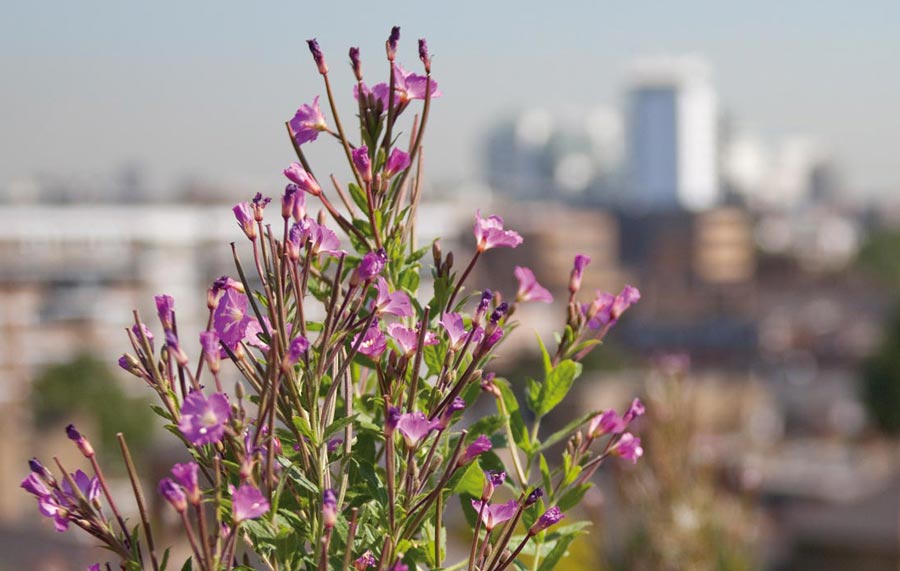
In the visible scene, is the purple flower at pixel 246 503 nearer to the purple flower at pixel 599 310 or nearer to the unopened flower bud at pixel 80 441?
the unopened flower bud at pixel 80 441

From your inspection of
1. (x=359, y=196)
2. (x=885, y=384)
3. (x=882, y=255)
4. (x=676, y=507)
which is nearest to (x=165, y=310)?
(x=359, y=196)

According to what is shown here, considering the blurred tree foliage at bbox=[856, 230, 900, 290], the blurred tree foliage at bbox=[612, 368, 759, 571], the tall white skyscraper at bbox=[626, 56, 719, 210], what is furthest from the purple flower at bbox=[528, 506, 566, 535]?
the tall white skyscraper at bbox=[626, 56, 719, 210]

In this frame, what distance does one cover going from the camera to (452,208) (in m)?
72.9

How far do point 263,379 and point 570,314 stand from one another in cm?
39

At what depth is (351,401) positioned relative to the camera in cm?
134

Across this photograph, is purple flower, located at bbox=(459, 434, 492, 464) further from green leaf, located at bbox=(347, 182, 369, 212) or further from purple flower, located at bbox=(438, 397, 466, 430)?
green leaf, located at bbox=(347, 182, 369, 212)

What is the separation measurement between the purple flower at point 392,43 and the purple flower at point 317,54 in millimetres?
65

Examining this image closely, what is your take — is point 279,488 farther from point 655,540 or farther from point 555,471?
point 655,540

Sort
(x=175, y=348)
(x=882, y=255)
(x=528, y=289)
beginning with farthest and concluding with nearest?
(x=882, y=255) → (x=528, y=289) → (x=175, y=348)

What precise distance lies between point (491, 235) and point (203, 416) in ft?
1.34

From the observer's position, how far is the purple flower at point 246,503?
110cm

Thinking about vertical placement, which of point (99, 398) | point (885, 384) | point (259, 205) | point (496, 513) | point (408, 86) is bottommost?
point (99, 398)

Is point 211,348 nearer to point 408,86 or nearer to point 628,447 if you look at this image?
point 408,86

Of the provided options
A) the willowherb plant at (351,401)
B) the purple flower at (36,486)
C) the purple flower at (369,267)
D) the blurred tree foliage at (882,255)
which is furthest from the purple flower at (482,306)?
the blurred tree foliage at (882,255)
